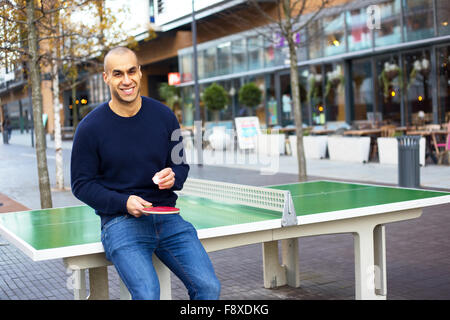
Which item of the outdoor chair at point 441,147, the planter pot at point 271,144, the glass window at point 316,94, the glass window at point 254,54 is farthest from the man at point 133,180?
the glass window at point 254,54

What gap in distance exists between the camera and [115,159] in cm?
364

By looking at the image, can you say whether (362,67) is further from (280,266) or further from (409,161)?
(280,266)

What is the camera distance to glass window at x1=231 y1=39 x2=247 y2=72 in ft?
97.1

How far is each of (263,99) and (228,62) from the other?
3308 millimetres

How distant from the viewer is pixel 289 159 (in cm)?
2042

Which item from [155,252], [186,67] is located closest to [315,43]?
[186,67]

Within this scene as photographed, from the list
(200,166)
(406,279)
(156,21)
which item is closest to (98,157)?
(406,279)

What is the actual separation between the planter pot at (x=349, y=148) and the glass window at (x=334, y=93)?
516 centimetres

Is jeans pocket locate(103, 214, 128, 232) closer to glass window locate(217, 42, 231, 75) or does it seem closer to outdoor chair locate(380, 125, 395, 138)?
outdoor chair locate(380, 125, 395, 138)

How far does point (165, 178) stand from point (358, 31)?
768 inches

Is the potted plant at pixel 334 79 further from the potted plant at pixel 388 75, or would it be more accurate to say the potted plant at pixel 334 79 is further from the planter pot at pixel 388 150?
the planter pot at pixel 388 150

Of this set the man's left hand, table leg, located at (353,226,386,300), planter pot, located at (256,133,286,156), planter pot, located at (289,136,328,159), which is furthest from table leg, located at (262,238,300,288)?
planter pot, located at (256,133,286,156)

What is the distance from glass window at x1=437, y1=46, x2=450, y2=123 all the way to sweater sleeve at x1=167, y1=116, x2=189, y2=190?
16.7 metres

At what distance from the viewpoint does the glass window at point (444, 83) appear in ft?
62.4
